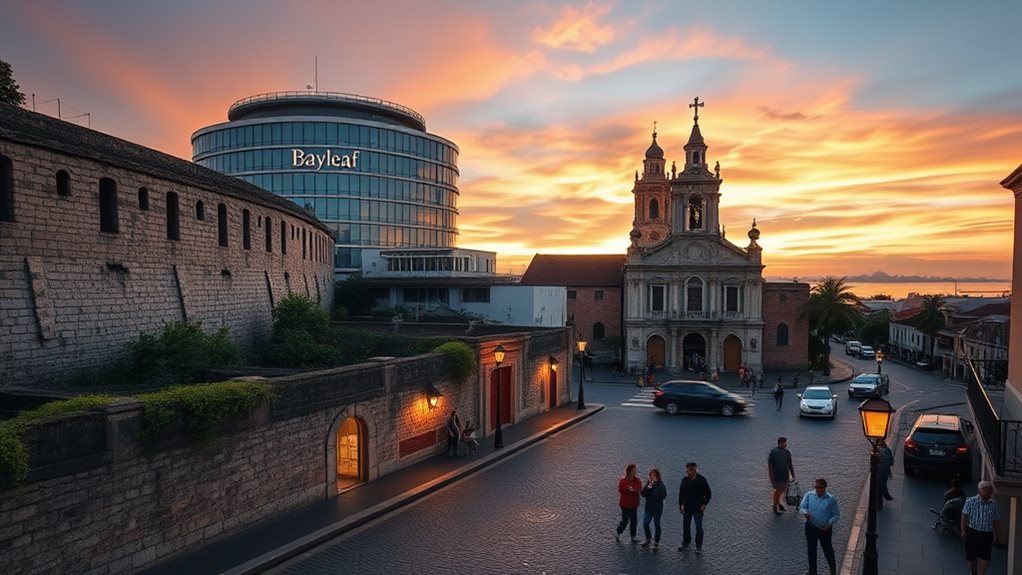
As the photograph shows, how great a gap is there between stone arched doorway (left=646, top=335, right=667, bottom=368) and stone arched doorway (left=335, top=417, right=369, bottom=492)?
37.9 m

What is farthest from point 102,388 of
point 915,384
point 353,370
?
point 915,384

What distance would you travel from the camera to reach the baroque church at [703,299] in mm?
50562

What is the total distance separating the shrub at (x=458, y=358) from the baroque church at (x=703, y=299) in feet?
104

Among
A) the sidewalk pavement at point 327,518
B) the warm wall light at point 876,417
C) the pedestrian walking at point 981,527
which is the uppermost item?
the warm wall light at point 876,417

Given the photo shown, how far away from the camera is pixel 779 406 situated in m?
30.6

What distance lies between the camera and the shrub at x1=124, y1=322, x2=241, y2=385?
19281mm

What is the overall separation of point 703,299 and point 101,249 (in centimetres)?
4183

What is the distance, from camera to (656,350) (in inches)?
2080

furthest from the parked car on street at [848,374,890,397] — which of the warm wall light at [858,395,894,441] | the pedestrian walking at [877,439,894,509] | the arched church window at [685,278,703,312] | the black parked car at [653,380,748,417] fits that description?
the warm wall light at [858,395,894,441]

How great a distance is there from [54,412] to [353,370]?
6929 millimetres

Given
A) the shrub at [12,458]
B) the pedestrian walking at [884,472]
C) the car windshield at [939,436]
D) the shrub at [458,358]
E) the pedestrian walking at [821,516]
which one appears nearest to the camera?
the shrub at [12,458]

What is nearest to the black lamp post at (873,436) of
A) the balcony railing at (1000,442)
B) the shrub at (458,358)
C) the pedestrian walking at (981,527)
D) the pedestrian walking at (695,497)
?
the balcony railing at (1000,442)

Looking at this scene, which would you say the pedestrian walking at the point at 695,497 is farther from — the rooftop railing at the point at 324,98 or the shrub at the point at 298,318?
the rooftop railing at the point at 324,98

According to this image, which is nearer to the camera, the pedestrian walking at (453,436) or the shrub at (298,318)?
the pedestrian walking at (453,436)
